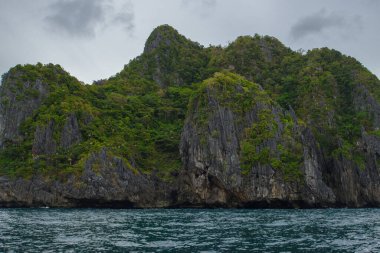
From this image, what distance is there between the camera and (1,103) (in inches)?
4193

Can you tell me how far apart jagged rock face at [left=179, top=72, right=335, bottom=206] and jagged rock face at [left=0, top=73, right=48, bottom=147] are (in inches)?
1550

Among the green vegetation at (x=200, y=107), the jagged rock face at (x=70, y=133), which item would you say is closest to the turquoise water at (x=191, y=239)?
the green vegetation at (x=200, y=107)

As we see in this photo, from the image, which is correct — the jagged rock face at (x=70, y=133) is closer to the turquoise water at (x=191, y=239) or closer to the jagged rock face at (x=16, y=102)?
the jagged rock face at (x=16, y=102)

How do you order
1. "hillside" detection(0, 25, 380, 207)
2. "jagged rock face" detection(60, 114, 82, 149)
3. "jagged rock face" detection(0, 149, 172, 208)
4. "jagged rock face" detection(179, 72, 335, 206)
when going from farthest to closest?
"jagged rock face" detection(60, 114, 82, 149)
"hillside" detection(0, 25, 380, 207)
"jagged rock face" detection(179, 72, 335, 206)
"jagged rock face" detection(0, 149, 172, 208)

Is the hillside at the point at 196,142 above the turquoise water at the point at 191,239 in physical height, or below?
above

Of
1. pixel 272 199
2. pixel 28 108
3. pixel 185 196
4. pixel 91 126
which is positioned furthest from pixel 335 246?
pixel 28 108

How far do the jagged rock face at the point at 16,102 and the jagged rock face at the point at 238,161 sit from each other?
129 ft

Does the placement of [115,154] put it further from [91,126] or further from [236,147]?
[236,147]

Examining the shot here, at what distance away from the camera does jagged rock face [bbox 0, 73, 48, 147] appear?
101 meters

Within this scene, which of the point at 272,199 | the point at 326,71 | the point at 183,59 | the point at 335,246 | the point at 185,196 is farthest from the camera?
the point at 183,59

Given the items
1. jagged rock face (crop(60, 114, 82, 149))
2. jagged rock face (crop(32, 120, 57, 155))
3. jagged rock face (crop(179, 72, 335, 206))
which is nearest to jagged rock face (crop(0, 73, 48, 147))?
jagged rock face (crop(32, 120, 57, 155))

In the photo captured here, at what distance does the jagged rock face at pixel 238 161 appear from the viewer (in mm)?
84125

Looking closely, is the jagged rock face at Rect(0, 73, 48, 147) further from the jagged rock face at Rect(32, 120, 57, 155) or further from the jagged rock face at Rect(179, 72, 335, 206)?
the jagged rock face at Rect(179, 72, 335, 206)

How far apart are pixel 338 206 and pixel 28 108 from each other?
7632 centimetres
